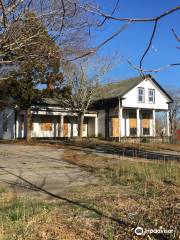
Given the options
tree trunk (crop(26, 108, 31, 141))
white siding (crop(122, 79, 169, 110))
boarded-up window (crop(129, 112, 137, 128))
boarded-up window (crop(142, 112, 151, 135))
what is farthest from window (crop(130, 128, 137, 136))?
tree trunk (crop(26, 108, 31, 141))

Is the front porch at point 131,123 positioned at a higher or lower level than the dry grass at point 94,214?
higher

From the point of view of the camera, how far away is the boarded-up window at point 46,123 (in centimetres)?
3794

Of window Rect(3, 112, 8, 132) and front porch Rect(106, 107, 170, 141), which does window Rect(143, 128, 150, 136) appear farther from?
window Rect(3, 112, 8, 132)

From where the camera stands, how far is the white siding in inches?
1497

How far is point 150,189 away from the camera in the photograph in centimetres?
931

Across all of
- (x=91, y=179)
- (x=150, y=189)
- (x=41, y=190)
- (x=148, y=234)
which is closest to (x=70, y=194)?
(x=41, y=190)

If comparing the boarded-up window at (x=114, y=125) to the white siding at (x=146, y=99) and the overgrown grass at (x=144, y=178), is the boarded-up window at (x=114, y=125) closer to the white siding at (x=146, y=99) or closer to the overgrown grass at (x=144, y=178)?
the white siding at (x=146, y=99)

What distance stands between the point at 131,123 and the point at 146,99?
3.11m

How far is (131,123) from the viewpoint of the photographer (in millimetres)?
40656

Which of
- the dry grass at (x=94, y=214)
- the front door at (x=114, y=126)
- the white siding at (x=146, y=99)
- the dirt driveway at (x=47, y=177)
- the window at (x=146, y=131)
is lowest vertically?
the dirt driveway at (x=47, y=177)

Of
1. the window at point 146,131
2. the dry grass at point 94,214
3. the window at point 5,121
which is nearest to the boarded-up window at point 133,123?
the window at point 146,131

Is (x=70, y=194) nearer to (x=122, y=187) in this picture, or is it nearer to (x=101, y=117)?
(x=122, y=187)

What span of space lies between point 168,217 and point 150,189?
3.18 m

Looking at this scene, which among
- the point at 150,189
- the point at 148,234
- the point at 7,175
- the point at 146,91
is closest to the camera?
the point at 148,234
